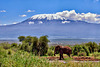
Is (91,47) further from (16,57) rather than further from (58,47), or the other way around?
(16,57)

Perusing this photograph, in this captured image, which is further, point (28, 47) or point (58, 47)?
point (28, 47)

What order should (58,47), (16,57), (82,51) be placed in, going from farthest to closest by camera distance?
(82,51), (58,47), (16,57)

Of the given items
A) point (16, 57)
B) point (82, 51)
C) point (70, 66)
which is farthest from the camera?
point (82, 51)

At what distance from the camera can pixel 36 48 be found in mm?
23281

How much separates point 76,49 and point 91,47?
768 centimetres

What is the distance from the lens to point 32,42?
2330 centimetres

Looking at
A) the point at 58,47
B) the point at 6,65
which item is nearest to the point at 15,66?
the point at 6,65

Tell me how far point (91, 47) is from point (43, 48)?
10.00 m

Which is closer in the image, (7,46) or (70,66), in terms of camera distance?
(70,66)

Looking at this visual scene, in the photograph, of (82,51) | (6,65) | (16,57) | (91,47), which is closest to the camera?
(6,65)

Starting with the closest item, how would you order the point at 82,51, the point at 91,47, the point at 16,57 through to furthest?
the point at 16,57, the point at 82,51, the point at 91,47

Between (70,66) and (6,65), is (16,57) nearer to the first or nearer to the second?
(6,65)

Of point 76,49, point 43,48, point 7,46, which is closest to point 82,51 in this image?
point 76,49

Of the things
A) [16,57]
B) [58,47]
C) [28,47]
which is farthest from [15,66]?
[28,47]
